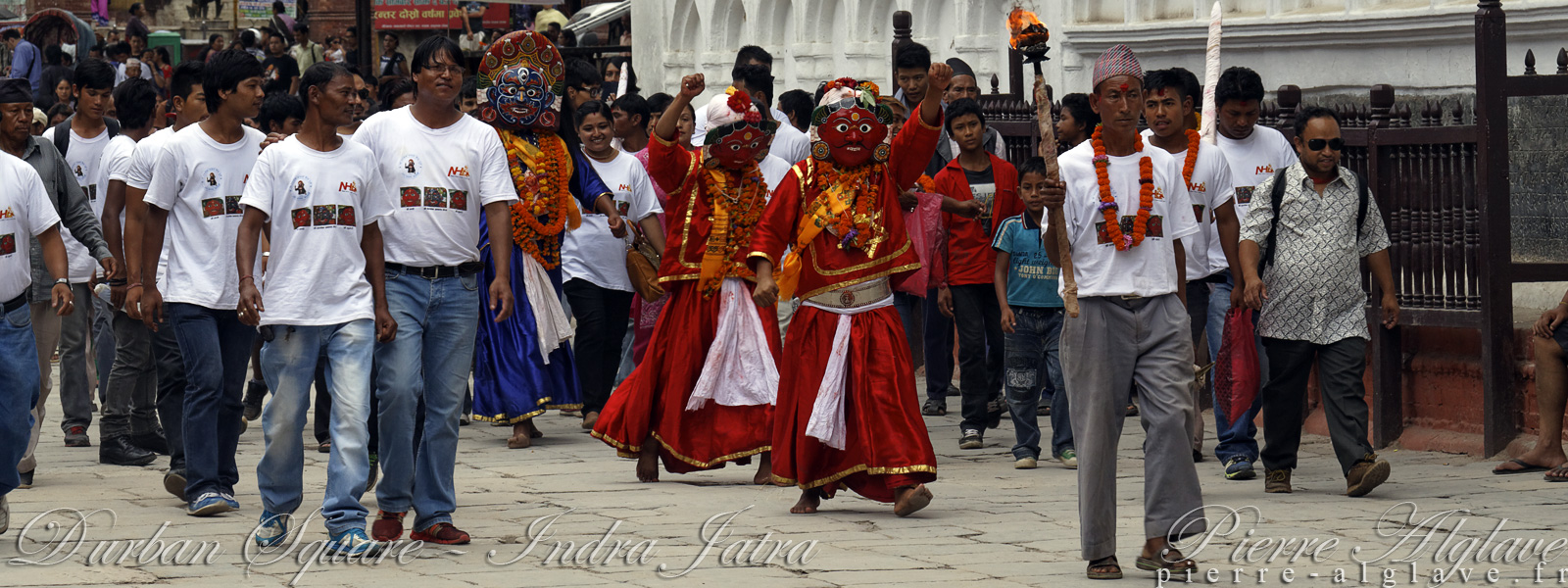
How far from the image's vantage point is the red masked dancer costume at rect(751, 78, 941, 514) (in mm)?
8125

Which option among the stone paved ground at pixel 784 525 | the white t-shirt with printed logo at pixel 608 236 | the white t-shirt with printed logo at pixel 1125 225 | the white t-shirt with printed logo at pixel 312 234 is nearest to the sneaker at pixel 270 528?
the stone paved ground at pixel 784 525


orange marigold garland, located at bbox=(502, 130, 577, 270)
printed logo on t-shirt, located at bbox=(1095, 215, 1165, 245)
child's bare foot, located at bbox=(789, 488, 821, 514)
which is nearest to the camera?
printed logo on t-shirt, located at bbox=(1095, 215, 1165, 245)

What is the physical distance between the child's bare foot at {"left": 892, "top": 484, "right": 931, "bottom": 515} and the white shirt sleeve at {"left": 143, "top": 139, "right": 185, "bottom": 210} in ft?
11.0

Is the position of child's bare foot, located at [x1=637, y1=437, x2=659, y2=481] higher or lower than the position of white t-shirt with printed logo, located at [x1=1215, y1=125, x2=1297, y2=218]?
lower

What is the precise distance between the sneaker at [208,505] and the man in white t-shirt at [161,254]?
219 millimetres

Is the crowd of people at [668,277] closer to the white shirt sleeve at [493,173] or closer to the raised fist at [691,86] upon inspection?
the white shirt sleeve at [493,173]

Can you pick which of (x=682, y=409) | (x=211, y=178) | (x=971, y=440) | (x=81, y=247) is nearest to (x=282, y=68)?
(x=81, y=247)

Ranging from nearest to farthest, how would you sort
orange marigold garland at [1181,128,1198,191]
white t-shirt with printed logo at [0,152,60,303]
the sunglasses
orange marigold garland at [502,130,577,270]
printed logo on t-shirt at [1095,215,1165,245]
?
printed logo on t-shirt at [1095,215,1165,245], white t-shirt with printed logo at [0,152,60,303], the sunglasses, orange marigold garland at [1181,128,1198,191], orange marigold garland at [502,130,577,270]

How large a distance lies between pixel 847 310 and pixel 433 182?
1.92m

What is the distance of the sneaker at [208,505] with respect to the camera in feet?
26.4

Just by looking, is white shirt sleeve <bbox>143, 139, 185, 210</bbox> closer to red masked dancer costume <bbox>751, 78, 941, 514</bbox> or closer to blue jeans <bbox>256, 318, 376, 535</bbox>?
blue jeans <bbox>256, 318, 376, 535</bbox>

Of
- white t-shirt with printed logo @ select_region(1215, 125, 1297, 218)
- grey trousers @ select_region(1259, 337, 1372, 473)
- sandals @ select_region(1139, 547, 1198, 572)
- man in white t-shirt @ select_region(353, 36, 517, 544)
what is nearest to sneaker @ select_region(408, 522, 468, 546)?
man in white t-shirt @ select_region(353, 36, 517, 544)

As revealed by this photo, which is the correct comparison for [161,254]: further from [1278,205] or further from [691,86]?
[1278,205]

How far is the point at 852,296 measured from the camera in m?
8.26
